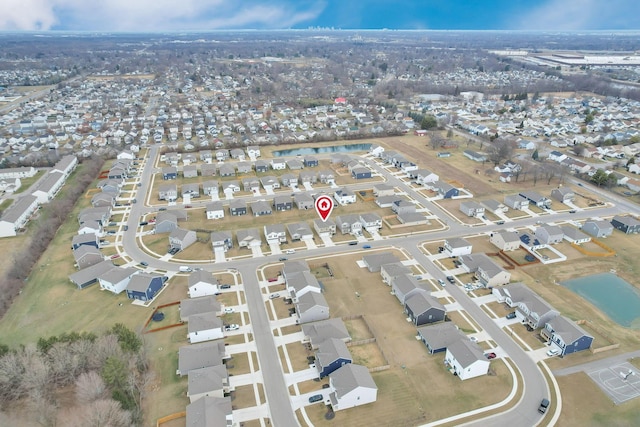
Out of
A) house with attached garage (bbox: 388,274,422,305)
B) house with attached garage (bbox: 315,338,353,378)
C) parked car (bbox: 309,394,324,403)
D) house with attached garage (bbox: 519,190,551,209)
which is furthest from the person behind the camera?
house with attached garage (bbox: 519,190,551,209)

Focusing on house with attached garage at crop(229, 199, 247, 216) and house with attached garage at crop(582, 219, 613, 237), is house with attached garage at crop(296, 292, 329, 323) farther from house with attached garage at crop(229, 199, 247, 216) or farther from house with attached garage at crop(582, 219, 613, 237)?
house with attached garage at crop(582, 219, 613, 237)

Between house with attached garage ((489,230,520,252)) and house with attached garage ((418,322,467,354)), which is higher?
house with attached garage ((489,230,520,252))

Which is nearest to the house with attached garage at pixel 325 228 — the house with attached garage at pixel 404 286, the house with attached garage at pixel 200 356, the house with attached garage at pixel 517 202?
the house with attached garage at pixel 404 286

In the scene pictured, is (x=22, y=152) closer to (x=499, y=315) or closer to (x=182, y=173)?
(x=182, y=173)

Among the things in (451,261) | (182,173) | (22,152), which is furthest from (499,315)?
(22,152)

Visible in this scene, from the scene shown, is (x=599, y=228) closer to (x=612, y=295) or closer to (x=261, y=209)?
(x=612, y=295)

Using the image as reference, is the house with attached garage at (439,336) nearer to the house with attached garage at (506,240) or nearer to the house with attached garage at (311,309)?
the house with attached garage at (311,309)

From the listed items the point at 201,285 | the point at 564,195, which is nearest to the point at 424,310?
the point at 201,285

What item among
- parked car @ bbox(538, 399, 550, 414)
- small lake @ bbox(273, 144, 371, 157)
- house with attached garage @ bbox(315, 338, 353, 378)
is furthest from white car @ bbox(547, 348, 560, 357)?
small lake @ bbox(273, 144, 371, 157)
